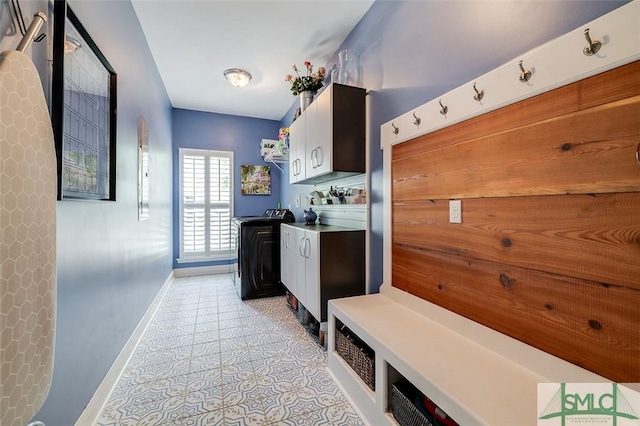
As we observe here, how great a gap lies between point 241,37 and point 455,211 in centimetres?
240

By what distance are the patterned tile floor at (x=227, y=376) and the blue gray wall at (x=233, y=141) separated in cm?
208

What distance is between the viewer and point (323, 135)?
84.1 inches

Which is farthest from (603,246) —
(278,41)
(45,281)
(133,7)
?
(133,7)

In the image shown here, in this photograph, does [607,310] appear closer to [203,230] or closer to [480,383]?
[480,383]

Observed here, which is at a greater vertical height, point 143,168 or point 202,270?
point 143,168

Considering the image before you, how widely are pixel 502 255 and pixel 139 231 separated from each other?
8.36 ft

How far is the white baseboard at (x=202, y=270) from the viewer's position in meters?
4.08

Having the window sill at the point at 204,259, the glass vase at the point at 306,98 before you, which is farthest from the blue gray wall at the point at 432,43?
the window sill at the point at 204,259

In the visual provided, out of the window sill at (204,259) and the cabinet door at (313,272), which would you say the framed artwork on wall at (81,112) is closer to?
the cabinet door at (313,272)

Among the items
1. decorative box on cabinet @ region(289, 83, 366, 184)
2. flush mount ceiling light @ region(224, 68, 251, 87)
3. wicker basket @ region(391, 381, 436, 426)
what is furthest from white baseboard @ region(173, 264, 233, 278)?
wicker basket @ region(391, 381, 436, 426)

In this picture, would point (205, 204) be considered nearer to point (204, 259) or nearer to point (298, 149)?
point (204, 259)

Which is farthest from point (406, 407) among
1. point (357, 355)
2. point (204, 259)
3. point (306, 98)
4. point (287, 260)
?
point (204, 259)

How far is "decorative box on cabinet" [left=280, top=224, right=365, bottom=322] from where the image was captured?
1978 millimetres

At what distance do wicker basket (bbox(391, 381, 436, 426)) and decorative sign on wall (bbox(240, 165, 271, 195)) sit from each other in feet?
12.5
